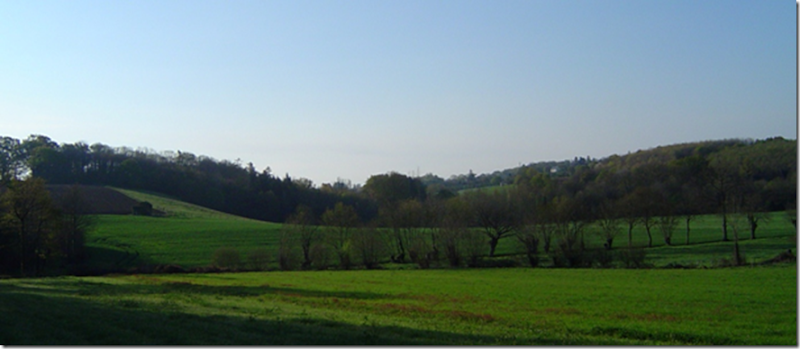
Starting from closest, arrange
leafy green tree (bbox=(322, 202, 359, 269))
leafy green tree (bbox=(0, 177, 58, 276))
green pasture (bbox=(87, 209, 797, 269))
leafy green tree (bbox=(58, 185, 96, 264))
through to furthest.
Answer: leafy green tree (bbox=(0, 177, 58, 276))
green pasture (bbox=(87, 209, 797, 269))
leafy green tree (bbox=(58, 185, 96, 264))
leafy green tree (bbox=(322, 202, 359, 269))

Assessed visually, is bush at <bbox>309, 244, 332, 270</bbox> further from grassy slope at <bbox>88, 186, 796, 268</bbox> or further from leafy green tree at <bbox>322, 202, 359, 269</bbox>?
grassy slope at <bbox>88, 186, 796, 268</bbox>

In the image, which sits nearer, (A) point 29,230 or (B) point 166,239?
(A) point 29,230

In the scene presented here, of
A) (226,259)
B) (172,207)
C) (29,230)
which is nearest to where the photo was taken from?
(29,230)

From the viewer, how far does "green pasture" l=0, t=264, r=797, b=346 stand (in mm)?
15969

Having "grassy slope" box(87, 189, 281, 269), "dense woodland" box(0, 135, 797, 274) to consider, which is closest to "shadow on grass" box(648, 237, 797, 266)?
"dense woodland" box(0, 135, 797, 274)

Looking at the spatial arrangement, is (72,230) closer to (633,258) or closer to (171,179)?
(633,258)

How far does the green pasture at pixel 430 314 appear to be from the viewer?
1597 centimetres

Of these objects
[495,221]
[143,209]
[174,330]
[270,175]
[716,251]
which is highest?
[270,175]

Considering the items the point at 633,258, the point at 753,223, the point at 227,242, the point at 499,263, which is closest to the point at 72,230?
the point at 227,242

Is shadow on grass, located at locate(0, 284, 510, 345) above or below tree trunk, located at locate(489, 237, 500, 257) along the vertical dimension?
above

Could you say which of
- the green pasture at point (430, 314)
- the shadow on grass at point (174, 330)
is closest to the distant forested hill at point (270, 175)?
the green pasture at point (430, 314)

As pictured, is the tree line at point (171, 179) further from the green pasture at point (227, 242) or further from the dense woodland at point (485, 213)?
the green pasture at point (227, 242)

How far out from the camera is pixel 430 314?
24.4 metres

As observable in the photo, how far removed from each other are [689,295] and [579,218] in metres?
46.1
